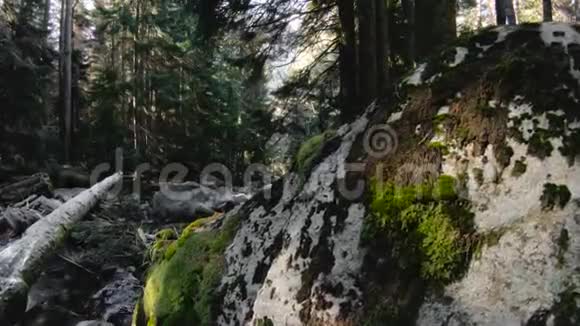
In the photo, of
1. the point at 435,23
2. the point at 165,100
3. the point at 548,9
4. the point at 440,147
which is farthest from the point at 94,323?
the point at 165,100

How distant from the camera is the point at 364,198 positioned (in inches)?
105

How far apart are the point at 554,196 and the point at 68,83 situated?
2044 cm

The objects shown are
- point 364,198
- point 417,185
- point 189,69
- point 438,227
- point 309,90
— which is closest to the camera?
point 438,227

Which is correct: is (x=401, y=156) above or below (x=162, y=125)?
below

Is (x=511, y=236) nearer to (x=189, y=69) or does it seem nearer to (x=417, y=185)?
(x=417, y=185)

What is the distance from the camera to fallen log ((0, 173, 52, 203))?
36.9 feet

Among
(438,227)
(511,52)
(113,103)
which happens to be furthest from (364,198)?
(113,103)

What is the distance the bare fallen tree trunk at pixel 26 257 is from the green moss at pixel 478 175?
3974 mm

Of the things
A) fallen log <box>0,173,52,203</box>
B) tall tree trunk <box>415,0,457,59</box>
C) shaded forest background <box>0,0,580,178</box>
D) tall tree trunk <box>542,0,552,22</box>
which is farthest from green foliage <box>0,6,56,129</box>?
tall tree trunk <box>542,0,552,22</box>

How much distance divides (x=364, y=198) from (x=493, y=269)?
786 millimetres

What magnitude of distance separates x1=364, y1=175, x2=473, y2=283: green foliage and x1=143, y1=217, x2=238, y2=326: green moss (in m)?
1.13

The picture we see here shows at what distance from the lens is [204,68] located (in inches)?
905

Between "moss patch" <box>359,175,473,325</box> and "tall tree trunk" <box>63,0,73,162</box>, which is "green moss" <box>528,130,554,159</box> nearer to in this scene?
"moss patch" <box>359,175,473,325</box>

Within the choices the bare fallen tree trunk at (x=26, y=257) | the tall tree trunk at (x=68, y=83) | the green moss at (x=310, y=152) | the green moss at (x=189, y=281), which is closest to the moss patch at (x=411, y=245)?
the green moss at (x=310, y=152)
